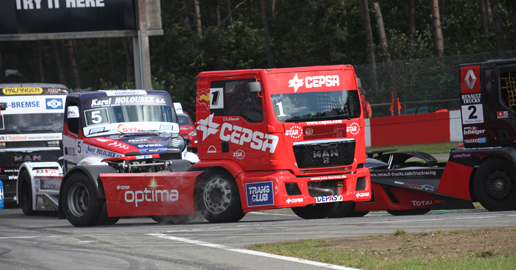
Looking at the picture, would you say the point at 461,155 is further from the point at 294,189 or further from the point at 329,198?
the point at 294,189

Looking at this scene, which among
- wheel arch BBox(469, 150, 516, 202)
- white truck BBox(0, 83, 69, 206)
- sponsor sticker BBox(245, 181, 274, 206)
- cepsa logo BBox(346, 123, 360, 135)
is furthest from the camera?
white truck BBox(0, 83, 69, 206)

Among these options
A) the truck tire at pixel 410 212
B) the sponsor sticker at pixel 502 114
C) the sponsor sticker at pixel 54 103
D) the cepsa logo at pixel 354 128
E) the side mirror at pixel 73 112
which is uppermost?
the sponsor sticker at pixel 54 103

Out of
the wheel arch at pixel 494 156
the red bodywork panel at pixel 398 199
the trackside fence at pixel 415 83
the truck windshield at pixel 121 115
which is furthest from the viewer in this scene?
the trackside fence at pixel 415 83

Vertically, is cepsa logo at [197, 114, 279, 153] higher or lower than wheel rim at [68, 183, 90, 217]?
higher

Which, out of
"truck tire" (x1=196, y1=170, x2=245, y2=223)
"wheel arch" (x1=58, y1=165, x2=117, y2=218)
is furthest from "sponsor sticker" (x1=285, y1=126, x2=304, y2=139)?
"wheel arch" (x1=58, y1=165, x2=117, y2=218)

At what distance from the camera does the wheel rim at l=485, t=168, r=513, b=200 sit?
37.2 feet

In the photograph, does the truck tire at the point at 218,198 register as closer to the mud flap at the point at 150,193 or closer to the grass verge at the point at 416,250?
the mud flap at the point at 150,193

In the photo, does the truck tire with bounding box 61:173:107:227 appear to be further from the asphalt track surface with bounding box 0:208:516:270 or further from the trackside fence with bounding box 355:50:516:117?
the trackside fence with bounding box 355:50:516:117

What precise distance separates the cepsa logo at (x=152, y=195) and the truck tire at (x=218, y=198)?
47 centimetres

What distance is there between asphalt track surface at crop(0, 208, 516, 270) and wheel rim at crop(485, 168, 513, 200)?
0.42 m

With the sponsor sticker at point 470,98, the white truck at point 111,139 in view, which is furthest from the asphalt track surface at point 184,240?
the sponsor sticker at point 470,98

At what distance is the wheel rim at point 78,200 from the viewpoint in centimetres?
1223

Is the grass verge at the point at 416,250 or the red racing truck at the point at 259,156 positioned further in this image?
the red racing truck at the point at 259,156

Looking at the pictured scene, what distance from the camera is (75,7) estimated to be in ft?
77.4
